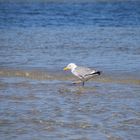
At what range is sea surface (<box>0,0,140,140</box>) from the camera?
10.4 m

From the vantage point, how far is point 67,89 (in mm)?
14297

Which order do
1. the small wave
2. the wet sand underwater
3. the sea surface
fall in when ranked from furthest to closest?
the small wave
the sea surface
the wet sand underwater

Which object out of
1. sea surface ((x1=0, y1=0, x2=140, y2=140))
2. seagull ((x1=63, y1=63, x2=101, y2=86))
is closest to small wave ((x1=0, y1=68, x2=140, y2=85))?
sea surface ((x1=0, y1=0, x2=140, y2=140))

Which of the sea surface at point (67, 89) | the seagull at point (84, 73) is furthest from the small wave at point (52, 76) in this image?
the seagull at point (84, 73)

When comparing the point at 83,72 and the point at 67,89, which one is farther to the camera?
the point at 83,72

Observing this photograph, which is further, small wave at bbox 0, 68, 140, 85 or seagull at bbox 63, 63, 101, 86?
small wave at bbox 0, 68, 140, 85

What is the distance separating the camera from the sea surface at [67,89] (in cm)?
1036

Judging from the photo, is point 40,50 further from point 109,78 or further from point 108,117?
point 108,117

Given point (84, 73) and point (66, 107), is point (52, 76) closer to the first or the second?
point (84, 73)

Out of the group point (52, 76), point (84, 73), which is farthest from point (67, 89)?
point (52, 76)

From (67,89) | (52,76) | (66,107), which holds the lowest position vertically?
(66,107)

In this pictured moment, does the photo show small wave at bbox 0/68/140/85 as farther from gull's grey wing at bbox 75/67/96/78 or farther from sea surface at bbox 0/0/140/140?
gull's grey wing at bbox 75/67/96/78

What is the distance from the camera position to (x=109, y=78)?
15766mm

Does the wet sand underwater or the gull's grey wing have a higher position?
the gull's grey wing
